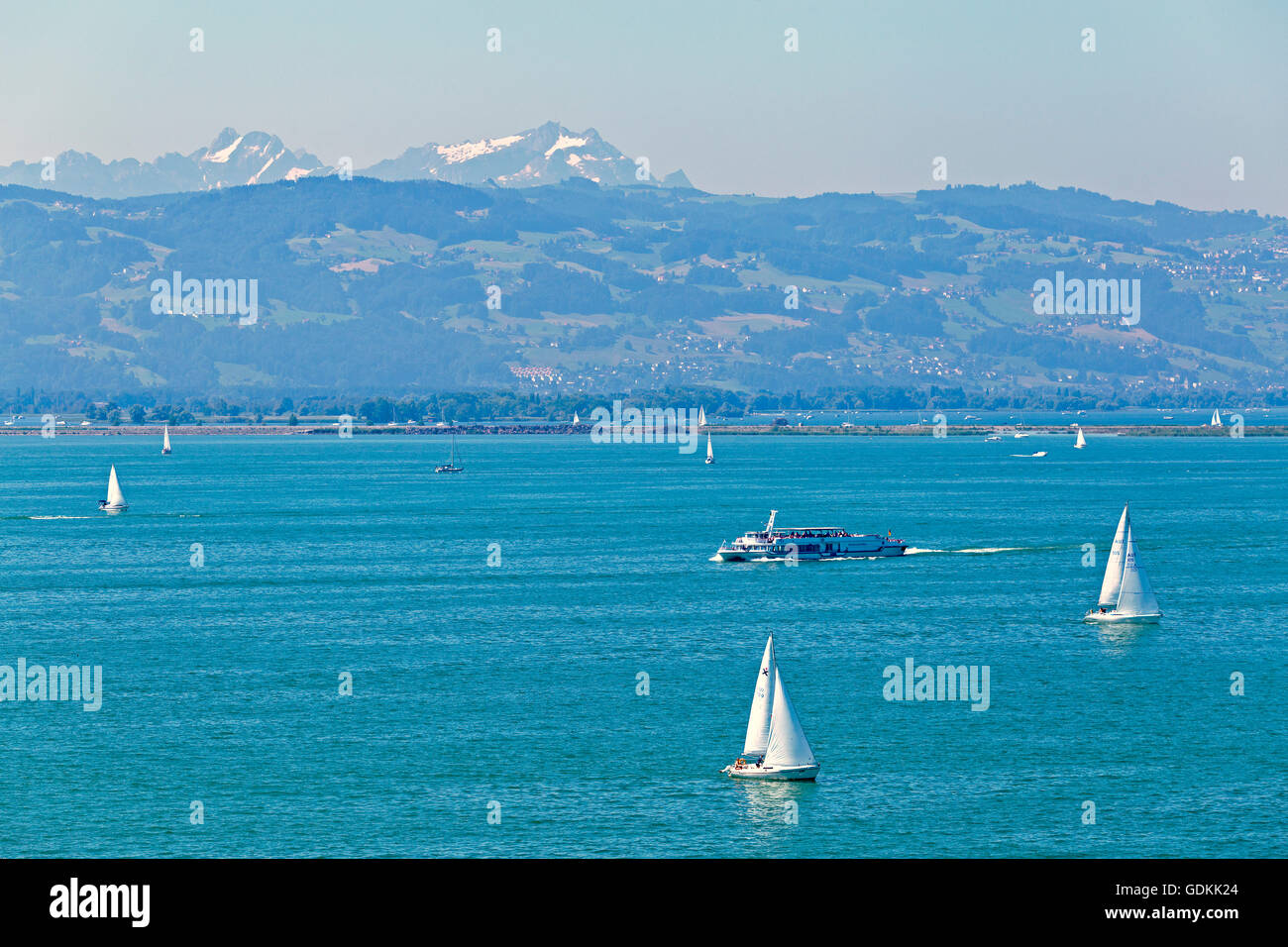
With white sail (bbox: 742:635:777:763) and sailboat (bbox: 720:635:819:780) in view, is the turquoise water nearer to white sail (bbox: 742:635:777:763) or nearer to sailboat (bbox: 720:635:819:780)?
sailboat (bbox: 720:635:819:780)

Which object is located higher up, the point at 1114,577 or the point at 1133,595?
the point at 1114,577

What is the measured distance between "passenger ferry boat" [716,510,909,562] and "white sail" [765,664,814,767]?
86.9 metres

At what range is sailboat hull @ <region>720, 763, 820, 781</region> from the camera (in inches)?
2328

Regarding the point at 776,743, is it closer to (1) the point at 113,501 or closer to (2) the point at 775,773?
(2) the point at 775,773

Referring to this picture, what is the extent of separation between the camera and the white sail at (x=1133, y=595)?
105438 millimetres

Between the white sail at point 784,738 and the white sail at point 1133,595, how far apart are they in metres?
52.6

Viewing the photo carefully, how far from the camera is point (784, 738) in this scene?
59.1 m

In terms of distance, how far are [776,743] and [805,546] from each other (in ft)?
293

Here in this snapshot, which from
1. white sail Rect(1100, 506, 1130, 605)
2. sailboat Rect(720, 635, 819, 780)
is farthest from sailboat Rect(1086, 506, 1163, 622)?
sailboat Rect(720, 635, 819, 780)

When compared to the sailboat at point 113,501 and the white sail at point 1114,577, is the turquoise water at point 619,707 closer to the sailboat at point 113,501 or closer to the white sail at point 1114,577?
the white sail at point 1114,577

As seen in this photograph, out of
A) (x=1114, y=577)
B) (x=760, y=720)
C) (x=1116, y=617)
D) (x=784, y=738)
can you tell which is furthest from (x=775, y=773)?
(x=1114, y=577)
